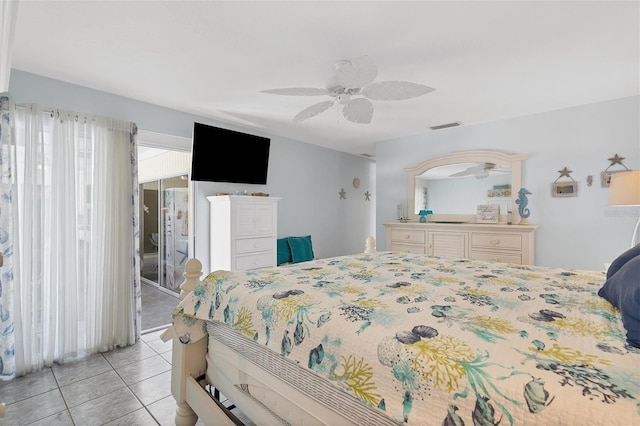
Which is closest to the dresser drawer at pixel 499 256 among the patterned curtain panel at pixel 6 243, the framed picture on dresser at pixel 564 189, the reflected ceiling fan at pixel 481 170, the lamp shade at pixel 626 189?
the framed picture on dresser at pixel 564 189

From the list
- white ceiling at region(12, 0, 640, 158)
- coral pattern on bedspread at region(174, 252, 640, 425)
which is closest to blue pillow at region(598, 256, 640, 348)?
coral pattern on bedspread at region(174, 252, 640, 425)

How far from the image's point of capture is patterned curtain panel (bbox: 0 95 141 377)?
2.31m

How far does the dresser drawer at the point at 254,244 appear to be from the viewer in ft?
11.7

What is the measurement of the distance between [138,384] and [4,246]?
1411mm

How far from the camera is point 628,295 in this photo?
3.16 feet

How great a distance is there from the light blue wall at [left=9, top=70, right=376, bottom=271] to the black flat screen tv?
0.14 metres

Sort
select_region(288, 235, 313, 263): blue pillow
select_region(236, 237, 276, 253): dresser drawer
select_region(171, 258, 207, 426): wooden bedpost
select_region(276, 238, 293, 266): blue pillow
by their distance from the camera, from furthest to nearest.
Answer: select_region(288, 235, 313, 263): blue pillow
select_region(276, 238, 293, 266): blue pillow
select_region(236, 237, 276, 253): dresser drawer
select_region(171, 258, 207, 426): wooden bedpost

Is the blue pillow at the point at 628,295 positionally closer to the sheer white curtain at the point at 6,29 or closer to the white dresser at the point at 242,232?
the sheer white curtain at the point at 6,29

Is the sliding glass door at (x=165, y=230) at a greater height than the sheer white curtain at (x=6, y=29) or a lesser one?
lesser

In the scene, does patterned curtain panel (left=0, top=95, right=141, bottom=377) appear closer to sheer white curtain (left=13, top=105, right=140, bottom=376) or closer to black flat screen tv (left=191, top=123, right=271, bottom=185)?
sheer white curtain (left=13, top=105, right=140, bottom=376)

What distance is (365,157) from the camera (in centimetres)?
628

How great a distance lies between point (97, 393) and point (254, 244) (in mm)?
2000

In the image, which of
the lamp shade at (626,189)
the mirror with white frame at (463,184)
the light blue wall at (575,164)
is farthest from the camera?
the mirror with white frame at (463,184)

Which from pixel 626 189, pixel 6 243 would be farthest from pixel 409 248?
pixel 6 243
